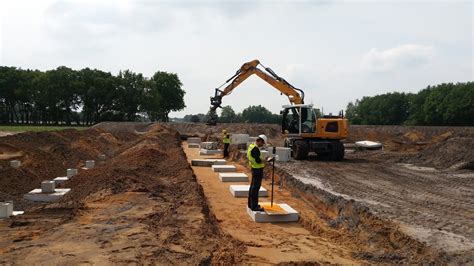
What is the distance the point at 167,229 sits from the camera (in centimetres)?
704

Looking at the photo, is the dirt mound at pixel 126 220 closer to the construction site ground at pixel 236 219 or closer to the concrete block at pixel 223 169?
the construction site ground at pixel 236 219

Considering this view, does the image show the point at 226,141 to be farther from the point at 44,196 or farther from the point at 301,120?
the point at 44,196

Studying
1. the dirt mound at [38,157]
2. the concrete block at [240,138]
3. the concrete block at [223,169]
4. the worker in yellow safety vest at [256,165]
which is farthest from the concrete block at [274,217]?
the concrete block at [240,138]

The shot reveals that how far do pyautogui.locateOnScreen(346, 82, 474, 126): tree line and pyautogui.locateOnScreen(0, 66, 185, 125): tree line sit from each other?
157 ft

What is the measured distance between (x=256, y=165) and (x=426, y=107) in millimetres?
71368

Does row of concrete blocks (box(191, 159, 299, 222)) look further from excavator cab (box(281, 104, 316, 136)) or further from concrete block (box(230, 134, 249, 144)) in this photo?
concrete block (box(230, 134, 249, 144))

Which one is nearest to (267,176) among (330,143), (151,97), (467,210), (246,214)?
(330,143)

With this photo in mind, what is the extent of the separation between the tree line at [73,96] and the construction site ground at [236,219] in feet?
182

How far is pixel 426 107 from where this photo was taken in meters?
71.7

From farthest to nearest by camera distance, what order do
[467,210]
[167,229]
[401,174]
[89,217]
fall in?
[401,174], [467,210], [89,217], [167,229]

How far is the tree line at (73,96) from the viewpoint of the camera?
6756cm

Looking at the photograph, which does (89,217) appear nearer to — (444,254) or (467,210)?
(444,254)

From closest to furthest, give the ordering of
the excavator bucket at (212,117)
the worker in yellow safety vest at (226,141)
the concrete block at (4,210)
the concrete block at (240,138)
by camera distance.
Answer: the concrete block at (4,210) < the worker in yellow safety vest at (226,141) < the excavator bucket at (212,117) < the concrete block at (240,138)

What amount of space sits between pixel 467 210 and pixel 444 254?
3.54 meters
